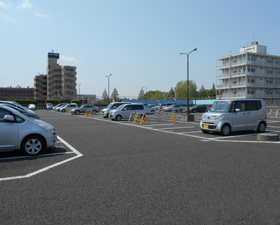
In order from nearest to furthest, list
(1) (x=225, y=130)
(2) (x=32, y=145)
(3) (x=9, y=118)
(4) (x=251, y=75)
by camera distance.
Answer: (3) (x=9, y=118) < (2) (x=32, y=145) < (1) (x=225, y=130) < (4) (x=251, y=75)

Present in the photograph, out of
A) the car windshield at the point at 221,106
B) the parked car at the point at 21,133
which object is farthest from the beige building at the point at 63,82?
the parked car at the point at 21,133

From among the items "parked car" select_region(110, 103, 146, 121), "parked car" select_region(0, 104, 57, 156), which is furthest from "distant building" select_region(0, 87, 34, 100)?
"parked car" select_region(0, 104, 57, 156)

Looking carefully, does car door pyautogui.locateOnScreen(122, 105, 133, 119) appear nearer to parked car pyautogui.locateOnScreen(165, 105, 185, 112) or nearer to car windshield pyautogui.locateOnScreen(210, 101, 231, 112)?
car windshield pyautogui.locateOnScreen(210, 101, 231, 112)

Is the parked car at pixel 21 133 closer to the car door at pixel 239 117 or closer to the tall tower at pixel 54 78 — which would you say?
the car door at pixel 239 117

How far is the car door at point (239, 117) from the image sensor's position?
1253 cm

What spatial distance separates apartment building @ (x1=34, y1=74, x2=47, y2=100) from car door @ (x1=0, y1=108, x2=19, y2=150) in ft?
387

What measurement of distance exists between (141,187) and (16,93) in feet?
529

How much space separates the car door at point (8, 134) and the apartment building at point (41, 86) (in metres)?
118

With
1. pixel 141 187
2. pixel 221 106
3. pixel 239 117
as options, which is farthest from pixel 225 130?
pixel 141 187

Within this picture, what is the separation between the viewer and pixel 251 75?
215ft

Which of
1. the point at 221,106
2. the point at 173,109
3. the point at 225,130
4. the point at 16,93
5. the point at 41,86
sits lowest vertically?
the point at 225,130

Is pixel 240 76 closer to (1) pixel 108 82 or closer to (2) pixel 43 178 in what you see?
(1) pixel 108 82

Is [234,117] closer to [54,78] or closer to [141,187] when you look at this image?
[141,187]

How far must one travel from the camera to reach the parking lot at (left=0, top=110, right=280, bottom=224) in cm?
351
